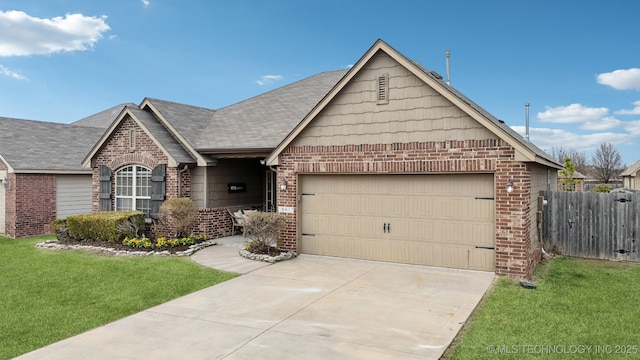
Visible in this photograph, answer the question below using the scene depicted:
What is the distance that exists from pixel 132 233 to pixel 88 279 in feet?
13.0

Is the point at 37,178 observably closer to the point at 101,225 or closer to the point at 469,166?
the point at 101,225

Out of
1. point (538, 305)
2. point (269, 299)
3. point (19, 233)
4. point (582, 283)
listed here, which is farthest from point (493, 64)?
point (19, 233)

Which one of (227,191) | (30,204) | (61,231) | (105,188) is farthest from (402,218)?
(30,204)

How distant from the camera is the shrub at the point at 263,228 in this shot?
428 inches

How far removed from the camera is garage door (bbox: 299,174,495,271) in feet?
30.8

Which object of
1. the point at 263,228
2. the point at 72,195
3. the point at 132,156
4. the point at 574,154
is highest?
the point at 574,154

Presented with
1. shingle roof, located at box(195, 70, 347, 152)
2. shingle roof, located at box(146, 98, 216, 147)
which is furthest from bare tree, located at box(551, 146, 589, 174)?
shingle roof, located at box(146, 98, 216, 147)

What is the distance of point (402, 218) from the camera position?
33.4ft

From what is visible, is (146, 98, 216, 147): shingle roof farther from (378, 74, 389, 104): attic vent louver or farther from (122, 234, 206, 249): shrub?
(378, 74, 389, 104): attic vent louver

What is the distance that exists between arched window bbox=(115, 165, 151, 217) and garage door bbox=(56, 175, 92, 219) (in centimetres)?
443

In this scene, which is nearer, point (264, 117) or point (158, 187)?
point (158, 187)

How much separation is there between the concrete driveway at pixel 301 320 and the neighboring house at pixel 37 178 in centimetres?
1229

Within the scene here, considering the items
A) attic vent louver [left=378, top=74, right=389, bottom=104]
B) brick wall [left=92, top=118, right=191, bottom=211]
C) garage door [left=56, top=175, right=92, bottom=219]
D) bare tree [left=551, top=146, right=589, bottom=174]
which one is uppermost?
bare tree [left=551, top=146, right=589, bottom=174]

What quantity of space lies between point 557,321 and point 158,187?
38.4 feet
